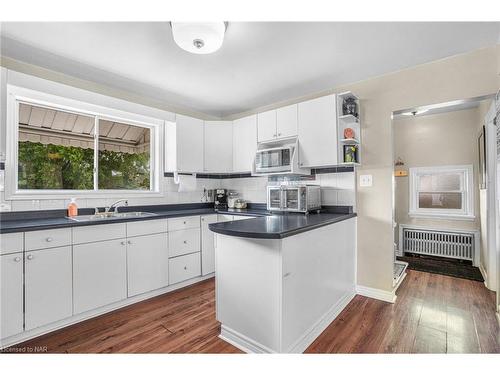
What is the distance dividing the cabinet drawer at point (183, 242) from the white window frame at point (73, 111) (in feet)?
2.41

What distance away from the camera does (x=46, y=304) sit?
79.0 inches

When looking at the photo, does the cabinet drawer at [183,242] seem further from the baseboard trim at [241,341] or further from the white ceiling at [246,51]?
the white ceiling at [246,51]

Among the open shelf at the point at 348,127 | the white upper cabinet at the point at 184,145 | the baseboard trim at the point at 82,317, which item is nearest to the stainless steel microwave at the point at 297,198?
the open shelf at the point at 348,127

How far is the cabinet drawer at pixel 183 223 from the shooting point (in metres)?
2.92

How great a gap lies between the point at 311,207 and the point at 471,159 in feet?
9.83

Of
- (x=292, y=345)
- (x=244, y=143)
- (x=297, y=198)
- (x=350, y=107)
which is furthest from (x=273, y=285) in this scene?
(x=244, y=143)

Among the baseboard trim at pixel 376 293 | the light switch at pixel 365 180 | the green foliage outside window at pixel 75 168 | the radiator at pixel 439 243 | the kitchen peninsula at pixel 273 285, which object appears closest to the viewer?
the kitchen peninsula at pixel 273 285

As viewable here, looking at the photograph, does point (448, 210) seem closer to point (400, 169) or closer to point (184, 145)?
point (400, 169)

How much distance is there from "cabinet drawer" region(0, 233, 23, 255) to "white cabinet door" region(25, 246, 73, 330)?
9 cm

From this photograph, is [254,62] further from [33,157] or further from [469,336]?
[469,336]

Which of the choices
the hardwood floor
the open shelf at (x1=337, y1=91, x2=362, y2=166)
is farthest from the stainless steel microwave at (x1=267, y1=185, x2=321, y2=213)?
the hardwood floor

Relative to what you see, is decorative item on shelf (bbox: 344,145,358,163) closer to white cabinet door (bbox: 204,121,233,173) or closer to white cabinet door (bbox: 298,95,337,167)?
white cabinet door (bbox: 298,95,337,167)

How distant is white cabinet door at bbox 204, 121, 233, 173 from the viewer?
3.64 m

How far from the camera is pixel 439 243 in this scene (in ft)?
13.4
